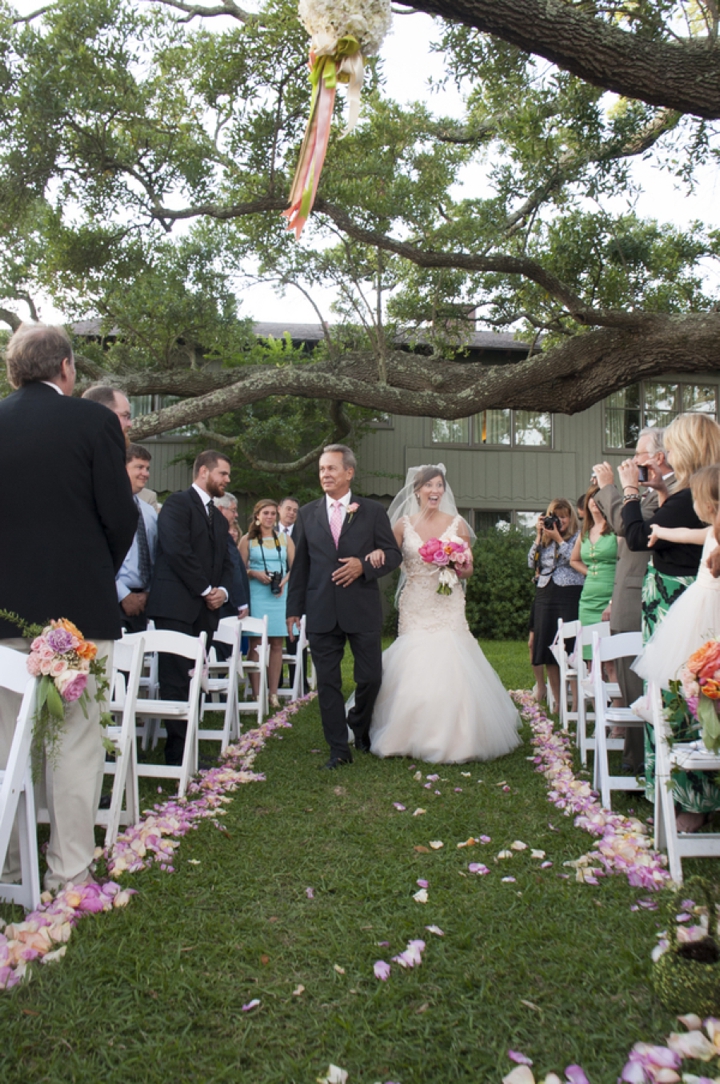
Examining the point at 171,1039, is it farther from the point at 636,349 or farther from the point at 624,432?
the point at 624,432

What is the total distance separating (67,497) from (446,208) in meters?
11.4

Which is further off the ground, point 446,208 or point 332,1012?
point 446,208

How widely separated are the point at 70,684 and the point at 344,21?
297cm

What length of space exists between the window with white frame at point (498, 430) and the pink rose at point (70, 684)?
19690mm

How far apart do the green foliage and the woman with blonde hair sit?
9.90 m

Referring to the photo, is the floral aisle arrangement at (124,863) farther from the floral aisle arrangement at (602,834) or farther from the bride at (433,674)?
the floral aisle arrangement at (602,834)

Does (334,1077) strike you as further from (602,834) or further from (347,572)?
(347,572)

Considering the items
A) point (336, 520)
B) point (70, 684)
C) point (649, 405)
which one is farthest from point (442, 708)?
point (649, 405)

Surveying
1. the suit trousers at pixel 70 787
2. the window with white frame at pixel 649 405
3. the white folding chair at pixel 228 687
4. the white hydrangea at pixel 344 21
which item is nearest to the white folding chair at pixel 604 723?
the suit trousers at pixel 70 787

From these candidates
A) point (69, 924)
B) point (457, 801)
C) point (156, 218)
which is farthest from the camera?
point (156, 218)

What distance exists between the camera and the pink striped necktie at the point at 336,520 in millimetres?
6855

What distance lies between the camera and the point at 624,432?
23.3 meters

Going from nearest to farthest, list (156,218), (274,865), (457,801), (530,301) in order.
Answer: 1. (274,865)
2. (457,801)
3. (156,218)
4. (530,301)

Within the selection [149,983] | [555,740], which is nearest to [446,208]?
[555,740]
